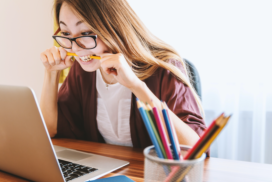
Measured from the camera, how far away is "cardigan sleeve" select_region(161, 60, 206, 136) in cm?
90

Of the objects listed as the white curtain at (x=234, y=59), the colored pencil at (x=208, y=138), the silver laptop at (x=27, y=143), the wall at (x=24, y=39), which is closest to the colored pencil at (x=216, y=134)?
the colored pencil at (x=208, y=138)

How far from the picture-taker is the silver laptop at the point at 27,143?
0.49 meters

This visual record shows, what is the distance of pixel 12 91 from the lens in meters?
0.51

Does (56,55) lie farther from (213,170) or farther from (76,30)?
(213,170)

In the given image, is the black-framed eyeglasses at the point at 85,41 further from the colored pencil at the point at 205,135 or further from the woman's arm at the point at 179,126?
the colored pencil at the point at 205,135

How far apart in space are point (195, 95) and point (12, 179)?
69 centimetres

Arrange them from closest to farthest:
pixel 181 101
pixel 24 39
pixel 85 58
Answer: pixel 181 101 < pixel 85 58 < pixel 24 39

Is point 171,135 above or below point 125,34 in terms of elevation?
below

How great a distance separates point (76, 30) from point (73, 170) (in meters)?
0.56

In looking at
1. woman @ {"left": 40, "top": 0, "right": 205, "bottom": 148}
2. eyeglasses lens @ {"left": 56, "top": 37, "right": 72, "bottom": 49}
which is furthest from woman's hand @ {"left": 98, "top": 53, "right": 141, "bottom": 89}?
eyeglasses lens @ {"left": 56, "top": 37, "right": 72, "bottom": 49}

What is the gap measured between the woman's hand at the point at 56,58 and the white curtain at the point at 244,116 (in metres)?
1.00

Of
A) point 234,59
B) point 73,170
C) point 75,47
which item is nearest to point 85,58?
point 75,47

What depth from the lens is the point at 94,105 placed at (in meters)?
1.18

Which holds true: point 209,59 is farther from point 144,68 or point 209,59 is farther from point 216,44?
point 144,68
